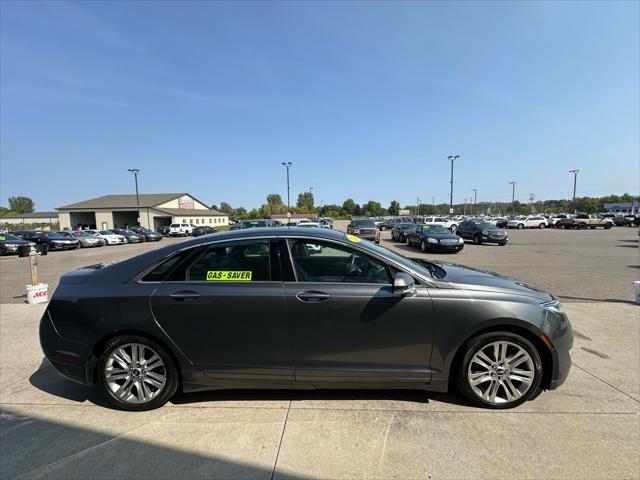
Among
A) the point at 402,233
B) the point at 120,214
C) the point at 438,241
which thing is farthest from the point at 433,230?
the point at 120,214

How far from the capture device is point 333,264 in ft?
9.78

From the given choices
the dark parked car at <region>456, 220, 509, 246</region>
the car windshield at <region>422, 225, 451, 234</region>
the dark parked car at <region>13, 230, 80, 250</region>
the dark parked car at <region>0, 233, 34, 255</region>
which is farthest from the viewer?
the dark parked car at <region>13, 230, 80, 250</region>

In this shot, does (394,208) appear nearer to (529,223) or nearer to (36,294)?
(529,223)

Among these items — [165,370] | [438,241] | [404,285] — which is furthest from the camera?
[438,241]

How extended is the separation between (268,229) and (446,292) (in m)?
1.85

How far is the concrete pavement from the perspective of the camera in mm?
2193

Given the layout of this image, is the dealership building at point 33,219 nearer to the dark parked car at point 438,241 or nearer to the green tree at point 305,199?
the green tree at point 305,199

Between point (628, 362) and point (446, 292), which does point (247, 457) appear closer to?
point (446, 292)

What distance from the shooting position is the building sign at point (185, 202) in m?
71.3

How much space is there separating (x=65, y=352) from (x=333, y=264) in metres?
2.63

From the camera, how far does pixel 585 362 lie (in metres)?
3.71

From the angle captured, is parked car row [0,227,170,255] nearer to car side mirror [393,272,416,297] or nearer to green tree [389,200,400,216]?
car side mirror [393,272,416,297]

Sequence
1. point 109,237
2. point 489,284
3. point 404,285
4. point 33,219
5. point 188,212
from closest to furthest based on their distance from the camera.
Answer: point 404,285
point 489,284
point 109,237
point 188,212
point 33,219

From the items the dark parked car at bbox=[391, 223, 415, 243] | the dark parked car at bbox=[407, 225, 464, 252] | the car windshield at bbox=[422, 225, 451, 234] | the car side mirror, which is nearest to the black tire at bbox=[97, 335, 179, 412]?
the car side mirror
